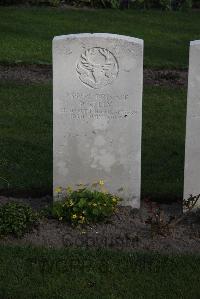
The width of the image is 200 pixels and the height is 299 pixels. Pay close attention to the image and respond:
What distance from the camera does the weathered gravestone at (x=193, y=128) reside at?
25.7 ft

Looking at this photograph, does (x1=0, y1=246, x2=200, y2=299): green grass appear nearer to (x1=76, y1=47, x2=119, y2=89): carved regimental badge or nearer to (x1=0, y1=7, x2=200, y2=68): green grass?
(x1=76, y1=47, x2=119, y2=89): carved regimental badge

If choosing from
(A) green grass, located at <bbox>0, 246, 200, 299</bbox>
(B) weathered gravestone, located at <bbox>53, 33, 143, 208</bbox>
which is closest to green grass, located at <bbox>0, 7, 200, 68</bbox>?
(B) weathered gravestone, located at <bbox>53, 33, 143, 208</bbox>

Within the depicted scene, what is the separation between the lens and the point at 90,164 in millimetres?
8266

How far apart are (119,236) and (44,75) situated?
6272mm

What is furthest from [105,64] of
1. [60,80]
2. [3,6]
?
[3,6]

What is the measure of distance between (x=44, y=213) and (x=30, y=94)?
15.2 ft

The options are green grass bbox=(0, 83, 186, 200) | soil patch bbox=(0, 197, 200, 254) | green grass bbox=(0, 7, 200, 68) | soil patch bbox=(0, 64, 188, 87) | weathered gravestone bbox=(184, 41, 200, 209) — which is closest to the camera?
soil patch bbox=(0, 197, 200, 254)

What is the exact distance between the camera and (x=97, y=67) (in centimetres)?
795

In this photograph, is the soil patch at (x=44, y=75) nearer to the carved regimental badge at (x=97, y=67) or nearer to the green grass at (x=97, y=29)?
the green grass at (x=97, y=29)

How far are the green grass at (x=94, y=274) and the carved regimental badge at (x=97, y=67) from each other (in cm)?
165

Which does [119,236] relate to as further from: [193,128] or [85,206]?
[193,128]

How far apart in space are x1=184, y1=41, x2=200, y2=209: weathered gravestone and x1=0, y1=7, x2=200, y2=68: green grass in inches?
245

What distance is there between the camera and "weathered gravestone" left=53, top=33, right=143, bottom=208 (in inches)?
312

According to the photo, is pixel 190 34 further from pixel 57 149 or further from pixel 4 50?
pixel 57 149
